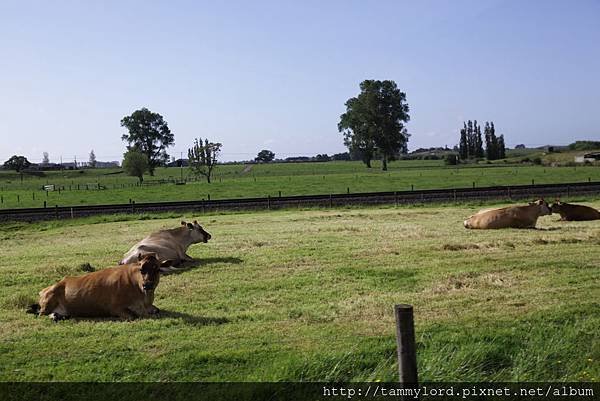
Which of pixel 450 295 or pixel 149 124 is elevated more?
pixel 149 124

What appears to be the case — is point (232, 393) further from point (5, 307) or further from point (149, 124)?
point (149, 124)

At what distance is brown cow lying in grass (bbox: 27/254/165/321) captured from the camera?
10.6m

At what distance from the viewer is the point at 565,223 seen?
23344mm

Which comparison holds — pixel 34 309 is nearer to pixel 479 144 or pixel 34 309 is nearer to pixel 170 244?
pixel 170 244

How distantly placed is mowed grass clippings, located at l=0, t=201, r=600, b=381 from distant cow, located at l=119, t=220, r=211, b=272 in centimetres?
61

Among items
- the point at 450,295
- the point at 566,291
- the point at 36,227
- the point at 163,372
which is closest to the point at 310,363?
the point at 163,372

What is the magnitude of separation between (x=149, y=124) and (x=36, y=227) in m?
94.1

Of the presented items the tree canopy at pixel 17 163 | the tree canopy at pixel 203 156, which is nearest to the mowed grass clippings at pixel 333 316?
the tree canopy at pixel 203 156

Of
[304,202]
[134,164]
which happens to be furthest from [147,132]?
[304,202]

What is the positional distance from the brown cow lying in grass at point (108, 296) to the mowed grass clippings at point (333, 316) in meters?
0.34

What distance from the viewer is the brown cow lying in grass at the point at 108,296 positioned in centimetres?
1063

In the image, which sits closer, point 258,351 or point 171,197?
point 258,351

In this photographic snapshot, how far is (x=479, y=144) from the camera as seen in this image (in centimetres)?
17400

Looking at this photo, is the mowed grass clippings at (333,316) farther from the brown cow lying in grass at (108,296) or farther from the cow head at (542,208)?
the cow head at (542,208)
